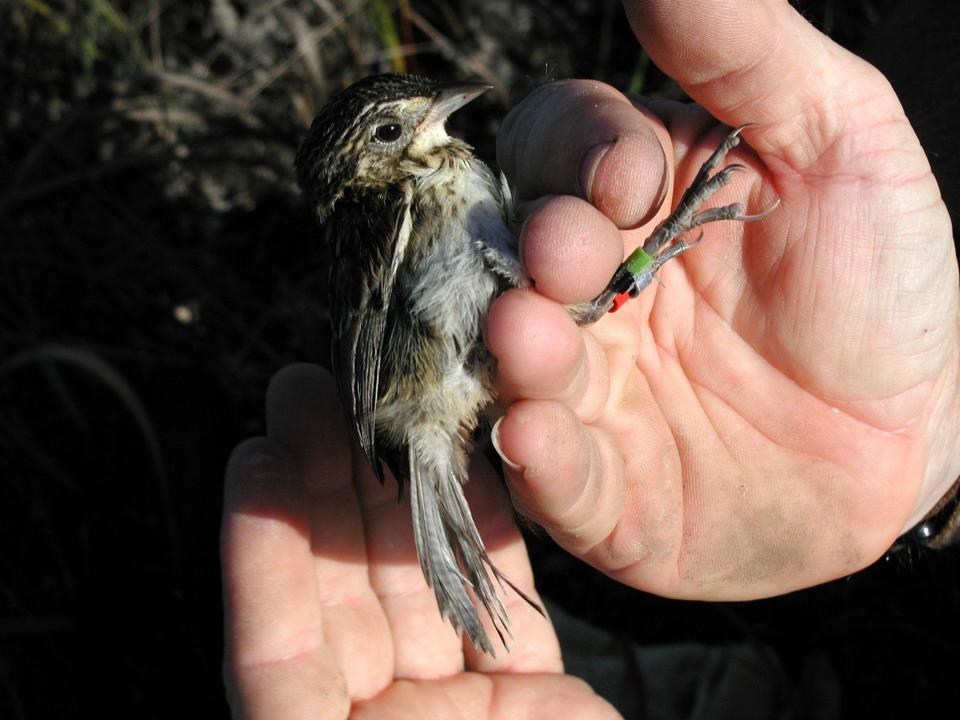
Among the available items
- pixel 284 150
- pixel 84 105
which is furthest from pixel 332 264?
pixel 84 105

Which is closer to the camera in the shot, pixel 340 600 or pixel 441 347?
pixel 441 347

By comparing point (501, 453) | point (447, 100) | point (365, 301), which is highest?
point (447, 100)

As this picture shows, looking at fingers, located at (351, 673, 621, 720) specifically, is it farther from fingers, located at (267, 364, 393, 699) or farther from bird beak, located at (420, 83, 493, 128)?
bird beak, located at (420, 83, 493, 128)

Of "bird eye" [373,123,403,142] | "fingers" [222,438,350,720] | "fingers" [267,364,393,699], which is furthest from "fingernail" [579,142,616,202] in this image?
"fingers" [222,438,350,720]

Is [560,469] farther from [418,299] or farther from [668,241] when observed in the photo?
[668,241]

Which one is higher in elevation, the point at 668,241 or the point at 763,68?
the point at 763,68

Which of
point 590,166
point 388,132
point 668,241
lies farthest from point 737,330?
point 388,132

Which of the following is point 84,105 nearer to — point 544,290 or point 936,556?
point 544,290

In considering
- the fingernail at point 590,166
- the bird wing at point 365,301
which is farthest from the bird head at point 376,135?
the fingernail at point 590,166
